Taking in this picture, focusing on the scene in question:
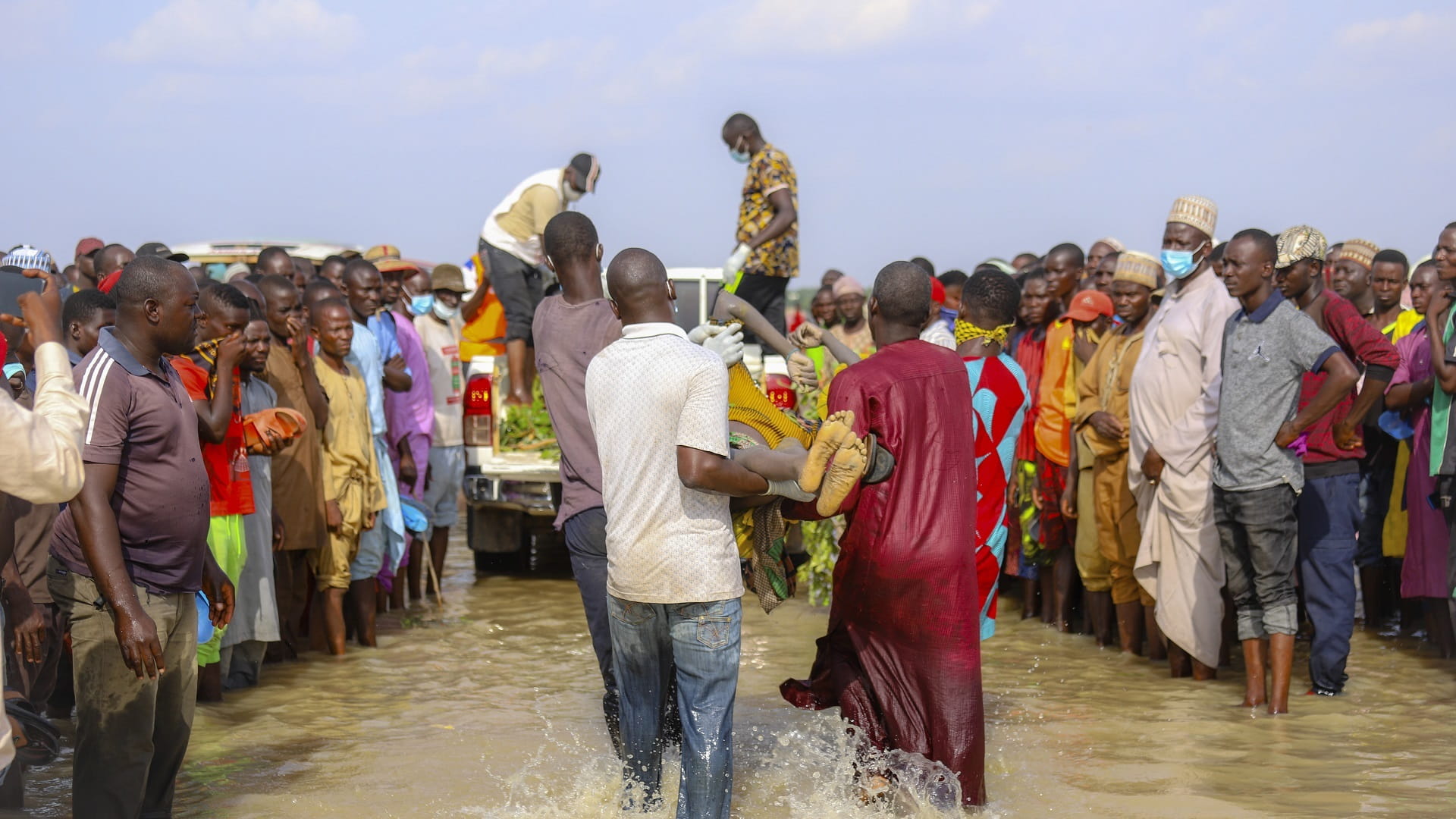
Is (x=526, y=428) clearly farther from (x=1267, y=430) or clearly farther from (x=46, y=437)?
(x=46, y=437)

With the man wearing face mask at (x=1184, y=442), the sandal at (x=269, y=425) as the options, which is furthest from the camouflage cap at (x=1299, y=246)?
the sandal at (x=269, y=425)

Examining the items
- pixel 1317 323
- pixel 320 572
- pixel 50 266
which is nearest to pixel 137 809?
pixel 320 572

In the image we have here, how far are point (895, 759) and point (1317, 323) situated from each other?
3872 millimetres

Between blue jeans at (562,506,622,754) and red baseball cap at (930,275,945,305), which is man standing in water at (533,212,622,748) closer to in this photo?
blue jeans at (562,506,622,754)

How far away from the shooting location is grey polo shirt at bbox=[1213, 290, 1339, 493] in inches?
258

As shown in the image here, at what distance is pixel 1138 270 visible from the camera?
8023 millimetres

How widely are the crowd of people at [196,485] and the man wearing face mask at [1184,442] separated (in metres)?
4.34

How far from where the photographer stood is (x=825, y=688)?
5.26 meters

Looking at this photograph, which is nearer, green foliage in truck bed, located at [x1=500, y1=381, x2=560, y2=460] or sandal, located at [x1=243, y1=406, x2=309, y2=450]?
sandal, located at [x1=243, y1=406, x2=309, y2=450]

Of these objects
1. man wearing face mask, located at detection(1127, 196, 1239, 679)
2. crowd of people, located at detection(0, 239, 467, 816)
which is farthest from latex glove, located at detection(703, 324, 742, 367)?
man wearing face mask, located at detection(1127, 196, 1239, 679)

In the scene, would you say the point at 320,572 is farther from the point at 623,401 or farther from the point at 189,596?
the point at 623,401

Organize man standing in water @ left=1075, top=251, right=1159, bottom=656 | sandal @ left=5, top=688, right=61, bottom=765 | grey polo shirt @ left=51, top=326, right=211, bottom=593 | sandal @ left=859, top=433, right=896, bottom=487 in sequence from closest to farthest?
grey polo shirt @ left=51, top=326, right=211, bottom=593 < sandal @ left=5, top=688, right=61, bottom=765 < sandal @ left=859, top=433, right=896, bottom=487 < man standing in water @ left=1075, top=251, right=1159, bottom=656

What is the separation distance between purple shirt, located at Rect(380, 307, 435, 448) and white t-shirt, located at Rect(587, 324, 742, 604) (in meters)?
5.04

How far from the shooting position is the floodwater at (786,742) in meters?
5.40
